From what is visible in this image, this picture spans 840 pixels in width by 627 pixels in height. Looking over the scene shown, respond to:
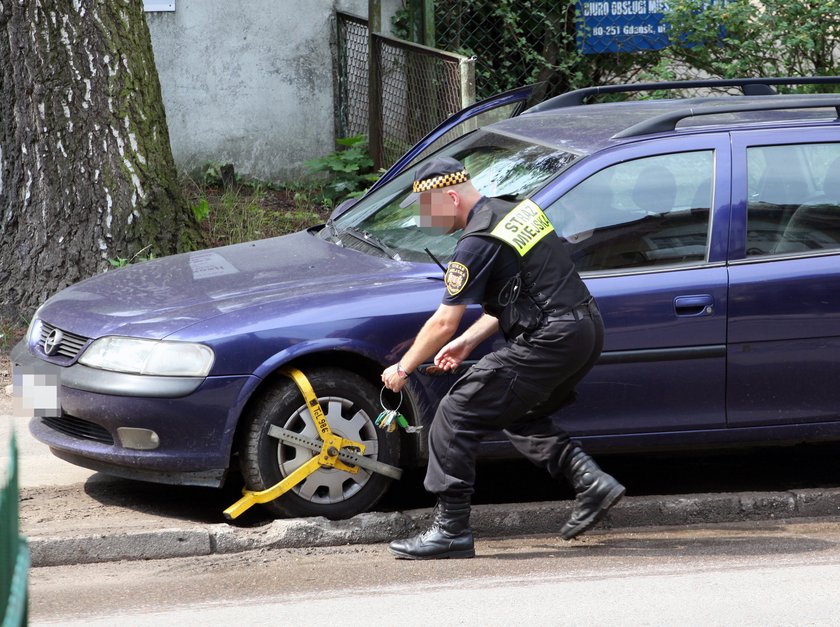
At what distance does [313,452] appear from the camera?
4922 mm

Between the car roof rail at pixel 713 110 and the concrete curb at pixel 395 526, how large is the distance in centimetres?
163

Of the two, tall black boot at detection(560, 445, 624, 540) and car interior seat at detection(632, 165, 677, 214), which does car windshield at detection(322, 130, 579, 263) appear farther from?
tall black boot at detection(560, 445, 624, 540)

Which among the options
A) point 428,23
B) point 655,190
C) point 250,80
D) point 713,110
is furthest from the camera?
point 250,80

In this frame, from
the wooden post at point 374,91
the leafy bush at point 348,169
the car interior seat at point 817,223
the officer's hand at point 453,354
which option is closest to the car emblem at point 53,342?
the officer's hand at point 453,354

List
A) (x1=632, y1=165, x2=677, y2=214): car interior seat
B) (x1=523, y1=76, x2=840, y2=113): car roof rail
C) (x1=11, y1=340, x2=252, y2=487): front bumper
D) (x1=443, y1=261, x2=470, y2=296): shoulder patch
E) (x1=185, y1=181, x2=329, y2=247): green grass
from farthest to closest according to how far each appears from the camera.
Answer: (x1=185, y1=181, x2=329, y2=247): green grass < (x1=523, y1=76, x2=840, y2=113): car roof rail < (x1=632, y1=165, x2=677, y2=214): car interior seat < (x1=11, y1=340, x2=252, y2=487): front bumper < (x1=443, y1=261, x2=470, y2=296): shoulder patch

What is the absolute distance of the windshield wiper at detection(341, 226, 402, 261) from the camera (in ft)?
17.8

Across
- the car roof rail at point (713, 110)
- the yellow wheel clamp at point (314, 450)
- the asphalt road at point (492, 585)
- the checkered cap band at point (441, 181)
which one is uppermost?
the car roof rail at point (713, 110)

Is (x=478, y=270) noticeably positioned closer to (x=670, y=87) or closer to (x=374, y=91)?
(x=670, y=87)

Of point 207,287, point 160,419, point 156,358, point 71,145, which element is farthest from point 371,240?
point 71,145

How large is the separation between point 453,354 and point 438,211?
57 cm

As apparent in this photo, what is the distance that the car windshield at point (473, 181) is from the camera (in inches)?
211

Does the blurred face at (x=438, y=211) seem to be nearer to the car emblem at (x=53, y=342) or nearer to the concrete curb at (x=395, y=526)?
the concrete curb at (x=395, y=526)

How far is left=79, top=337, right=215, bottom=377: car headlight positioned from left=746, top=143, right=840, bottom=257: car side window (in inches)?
93.9

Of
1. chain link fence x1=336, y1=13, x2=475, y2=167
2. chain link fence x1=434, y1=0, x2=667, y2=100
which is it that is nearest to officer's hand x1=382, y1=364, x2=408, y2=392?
chain link fence x1=336, y1=13, x2=475, y2=167
